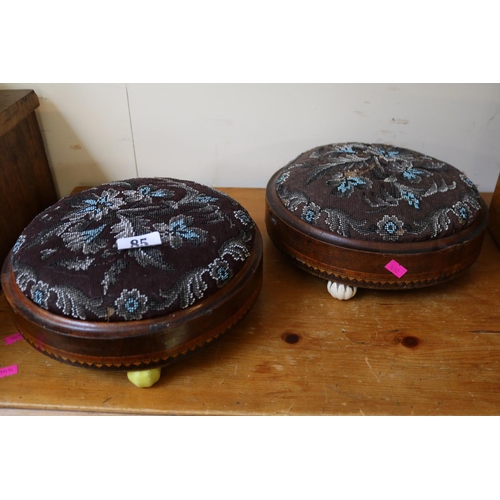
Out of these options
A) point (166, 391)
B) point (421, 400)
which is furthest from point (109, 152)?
point (421, 400)

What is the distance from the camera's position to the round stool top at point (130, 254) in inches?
33.2

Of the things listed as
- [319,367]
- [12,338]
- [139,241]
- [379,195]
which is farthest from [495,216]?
[12,338]

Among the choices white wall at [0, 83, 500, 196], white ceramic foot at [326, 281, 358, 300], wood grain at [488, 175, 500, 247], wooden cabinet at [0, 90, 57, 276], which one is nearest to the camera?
white ceramic foot at [326, 281, 358, 300]

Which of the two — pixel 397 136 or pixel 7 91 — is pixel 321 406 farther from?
pixel 7 91

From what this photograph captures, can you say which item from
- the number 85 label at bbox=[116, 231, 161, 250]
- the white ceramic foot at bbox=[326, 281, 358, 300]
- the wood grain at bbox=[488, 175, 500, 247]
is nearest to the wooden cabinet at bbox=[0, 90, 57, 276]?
the number 85 label at bbox=[116, 231, 161, 250]

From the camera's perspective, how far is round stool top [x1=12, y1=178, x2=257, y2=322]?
84 cm

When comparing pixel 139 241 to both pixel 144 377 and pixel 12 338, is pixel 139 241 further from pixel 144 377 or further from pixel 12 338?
pixel 12 338

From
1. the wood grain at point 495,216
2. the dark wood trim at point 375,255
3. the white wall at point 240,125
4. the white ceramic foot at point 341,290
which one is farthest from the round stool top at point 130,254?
the wood grain at point 495,216

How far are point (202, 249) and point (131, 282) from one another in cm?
15

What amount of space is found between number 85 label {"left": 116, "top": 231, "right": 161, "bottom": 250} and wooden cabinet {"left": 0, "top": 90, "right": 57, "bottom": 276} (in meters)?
0.50

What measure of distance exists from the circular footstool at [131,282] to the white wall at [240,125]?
607 millimetres

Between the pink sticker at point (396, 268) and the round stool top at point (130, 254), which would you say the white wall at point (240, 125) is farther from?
the pink sticker at point (396, 268)

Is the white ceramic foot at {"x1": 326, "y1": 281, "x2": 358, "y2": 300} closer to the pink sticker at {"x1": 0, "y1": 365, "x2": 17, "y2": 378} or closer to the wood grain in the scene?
the wood grain

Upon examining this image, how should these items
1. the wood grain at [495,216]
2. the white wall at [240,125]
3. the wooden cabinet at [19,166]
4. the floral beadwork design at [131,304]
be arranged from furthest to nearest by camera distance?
the white wall at [240,125], the wood grain at [495,216], the wooden cabinet at [19,166], the floral beadwork design at [131,304]
